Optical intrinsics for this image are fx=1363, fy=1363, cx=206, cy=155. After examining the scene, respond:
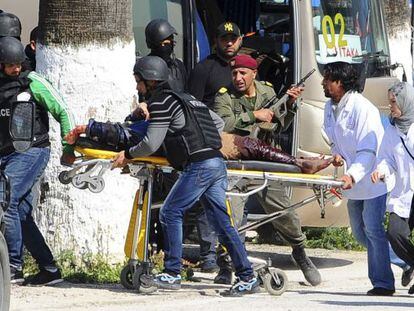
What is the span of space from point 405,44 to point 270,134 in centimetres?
378

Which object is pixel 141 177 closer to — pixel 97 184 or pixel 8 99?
pixel 97 184

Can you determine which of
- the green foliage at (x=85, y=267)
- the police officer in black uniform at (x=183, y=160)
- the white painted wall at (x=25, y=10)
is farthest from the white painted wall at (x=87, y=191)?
the white painted wall at (x=25, y=10)

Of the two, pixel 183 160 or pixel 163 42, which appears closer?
pixel 183 160

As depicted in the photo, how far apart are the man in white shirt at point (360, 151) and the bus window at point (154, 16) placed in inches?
94.3

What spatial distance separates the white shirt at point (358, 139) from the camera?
9.58 m

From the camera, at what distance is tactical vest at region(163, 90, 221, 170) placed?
9367 millimetres

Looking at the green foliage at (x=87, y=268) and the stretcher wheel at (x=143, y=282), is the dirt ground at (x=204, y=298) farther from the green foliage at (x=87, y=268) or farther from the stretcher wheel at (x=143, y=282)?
the green foliage at (x=87, y=268)

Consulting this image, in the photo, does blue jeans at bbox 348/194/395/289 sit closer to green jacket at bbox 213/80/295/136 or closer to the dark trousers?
the dark trousers

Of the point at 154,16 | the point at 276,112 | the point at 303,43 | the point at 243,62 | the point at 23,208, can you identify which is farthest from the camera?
the point at 154,16

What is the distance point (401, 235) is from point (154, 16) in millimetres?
3543

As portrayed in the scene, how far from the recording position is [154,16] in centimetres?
1199

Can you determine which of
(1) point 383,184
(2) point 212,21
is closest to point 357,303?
(1) point 383,184

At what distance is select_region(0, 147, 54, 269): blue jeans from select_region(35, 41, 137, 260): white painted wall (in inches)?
18.0

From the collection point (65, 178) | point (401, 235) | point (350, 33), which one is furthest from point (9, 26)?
point (401, 235)
